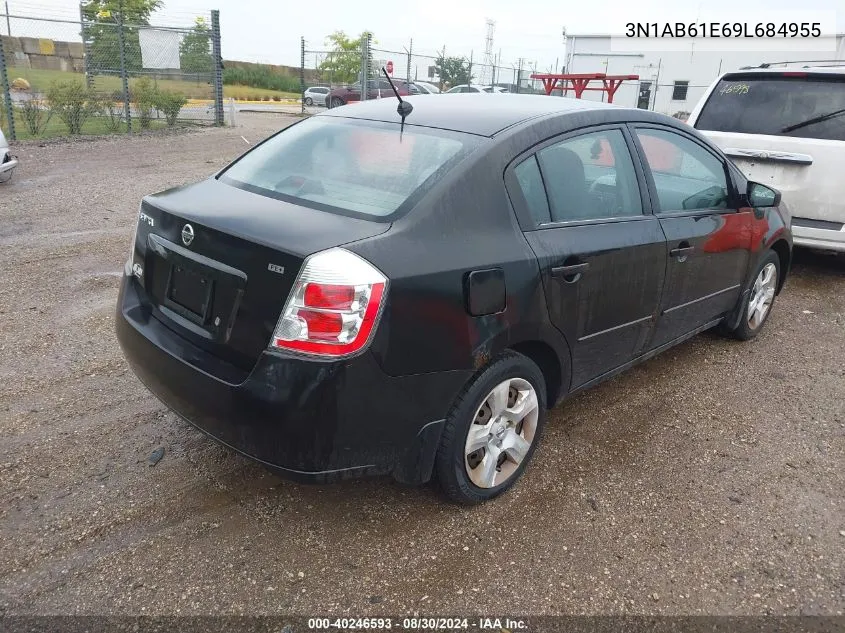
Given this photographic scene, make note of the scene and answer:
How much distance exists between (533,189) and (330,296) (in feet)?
3.57

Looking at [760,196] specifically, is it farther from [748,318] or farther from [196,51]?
[196,51]

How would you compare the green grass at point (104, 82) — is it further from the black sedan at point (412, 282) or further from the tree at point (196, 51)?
the black sedan at point (412, 282)

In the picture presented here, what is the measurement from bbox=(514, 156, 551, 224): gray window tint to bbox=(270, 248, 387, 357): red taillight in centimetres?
87

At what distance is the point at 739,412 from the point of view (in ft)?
12.5

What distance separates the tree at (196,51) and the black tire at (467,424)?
16864 mm

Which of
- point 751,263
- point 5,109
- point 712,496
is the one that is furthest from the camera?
point 5,109

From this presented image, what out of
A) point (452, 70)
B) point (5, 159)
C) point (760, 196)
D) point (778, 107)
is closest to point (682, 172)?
point (760, 196)

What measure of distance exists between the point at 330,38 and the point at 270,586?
35892 mm

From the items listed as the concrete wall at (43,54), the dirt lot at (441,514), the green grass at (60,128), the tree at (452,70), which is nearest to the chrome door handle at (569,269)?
the dirt lot at (441,514)

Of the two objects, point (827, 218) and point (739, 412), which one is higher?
point (827, 218)

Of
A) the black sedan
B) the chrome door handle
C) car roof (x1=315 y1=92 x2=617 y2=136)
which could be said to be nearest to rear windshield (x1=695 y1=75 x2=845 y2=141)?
the black sedan

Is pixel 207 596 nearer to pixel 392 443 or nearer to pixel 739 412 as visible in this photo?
pixel 392 443

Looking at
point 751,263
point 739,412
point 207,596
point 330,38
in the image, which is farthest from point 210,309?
point 330,38

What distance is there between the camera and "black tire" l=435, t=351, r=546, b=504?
2.57 m
